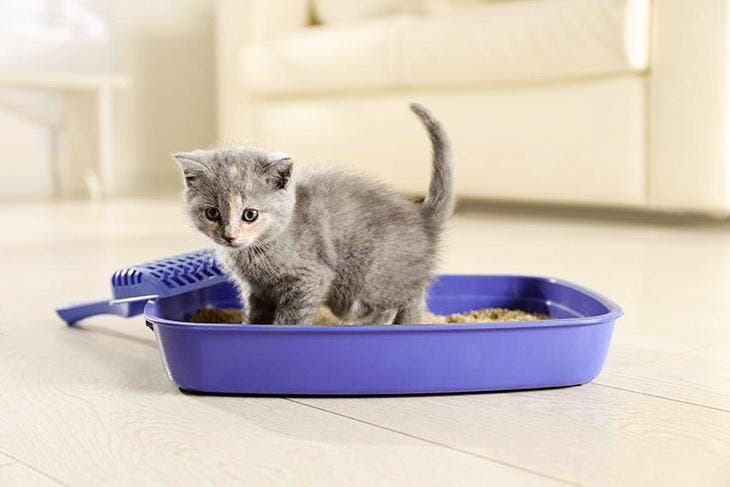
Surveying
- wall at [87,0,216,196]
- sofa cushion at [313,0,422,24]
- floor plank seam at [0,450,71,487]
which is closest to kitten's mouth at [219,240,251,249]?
floor plank seam at [0,450,71,487]

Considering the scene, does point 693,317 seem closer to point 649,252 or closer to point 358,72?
point 649,252

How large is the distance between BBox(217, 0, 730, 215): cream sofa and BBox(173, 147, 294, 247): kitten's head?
168 cm

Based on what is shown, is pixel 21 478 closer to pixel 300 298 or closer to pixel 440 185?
pixel 300 298

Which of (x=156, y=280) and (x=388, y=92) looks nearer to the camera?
(x=156, y=280)

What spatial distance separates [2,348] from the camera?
4.32ft

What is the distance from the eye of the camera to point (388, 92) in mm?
3242

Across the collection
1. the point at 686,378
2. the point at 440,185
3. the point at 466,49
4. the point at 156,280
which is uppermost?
the point at 466,49

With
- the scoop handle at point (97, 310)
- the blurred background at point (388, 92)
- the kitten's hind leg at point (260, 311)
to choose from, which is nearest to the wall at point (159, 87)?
the blurred background at point (388, 92)

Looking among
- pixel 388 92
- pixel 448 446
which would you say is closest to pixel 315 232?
pixel 448 446

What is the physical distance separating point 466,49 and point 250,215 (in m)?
1.91

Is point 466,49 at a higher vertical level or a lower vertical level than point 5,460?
higher

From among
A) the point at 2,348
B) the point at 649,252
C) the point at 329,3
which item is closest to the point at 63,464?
the point at 2,348

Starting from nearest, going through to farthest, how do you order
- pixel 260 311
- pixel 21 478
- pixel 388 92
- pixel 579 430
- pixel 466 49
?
pixel 21 478 < pixel 579 430 < pixel 260 311 < pixel 466 49 < pixel 388 92

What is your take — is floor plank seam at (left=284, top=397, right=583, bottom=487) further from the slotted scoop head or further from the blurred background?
the blurred background
